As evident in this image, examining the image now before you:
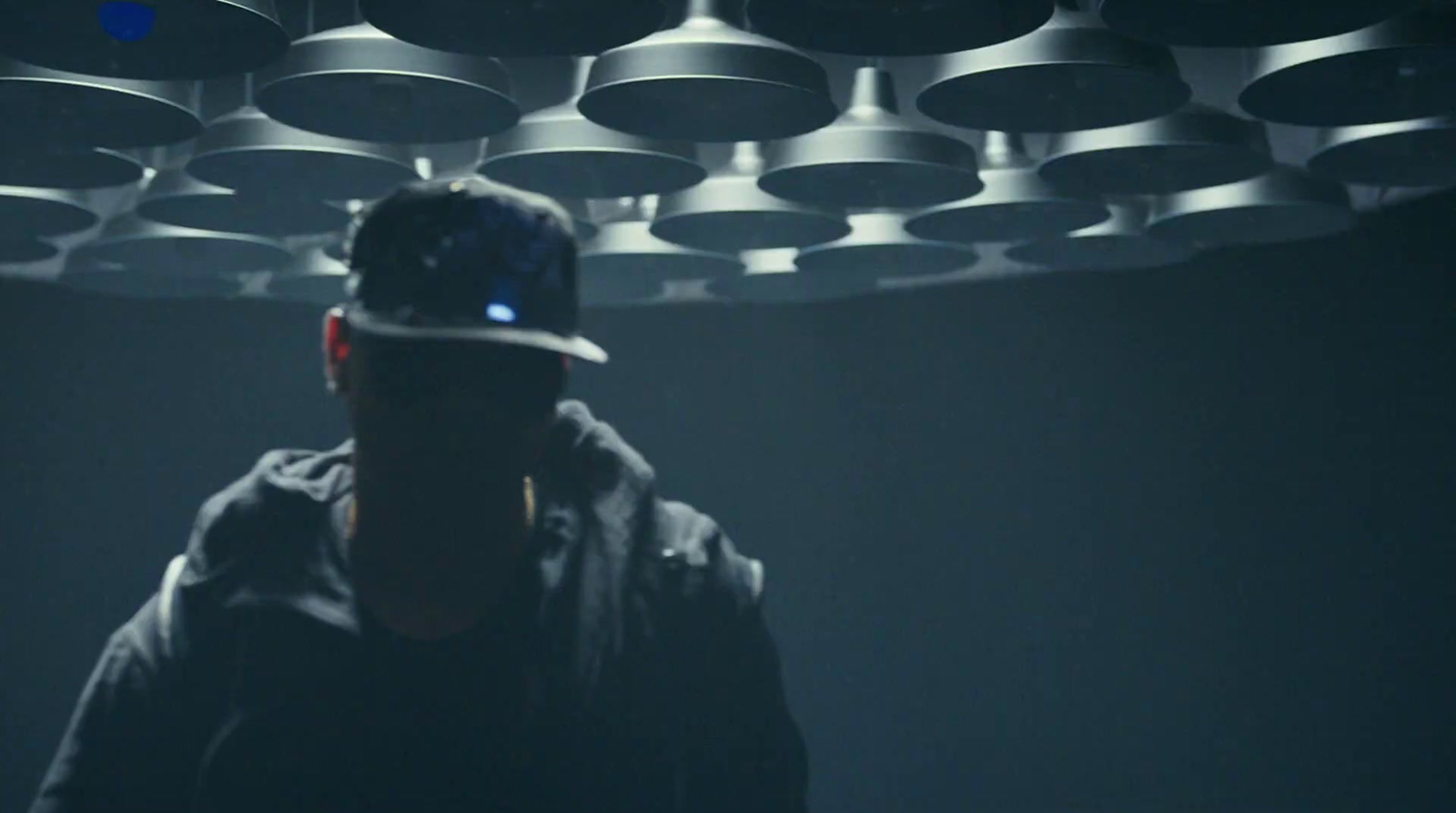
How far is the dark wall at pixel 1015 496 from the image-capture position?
8.09 metres

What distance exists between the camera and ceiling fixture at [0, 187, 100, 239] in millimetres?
6621

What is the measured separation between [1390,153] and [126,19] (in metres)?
4.75

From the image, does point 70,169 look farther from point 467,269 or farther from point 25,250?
point 467,269

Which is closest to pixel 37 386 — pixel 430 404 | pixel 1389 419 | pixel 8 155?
pixel 8 155

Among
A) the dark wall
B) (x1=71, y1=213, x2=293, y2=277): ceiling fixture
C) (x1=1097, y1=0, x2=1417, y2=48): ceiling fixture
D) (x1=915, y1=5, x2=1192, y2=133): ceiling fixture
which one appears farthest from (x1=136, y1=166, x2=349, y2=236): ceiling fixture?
(x1=1097, y1=0, x2=1417, y2=48): ceiling fixture

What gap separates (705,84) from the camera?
16.0 ft

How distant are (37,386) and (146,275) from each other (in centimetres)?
155

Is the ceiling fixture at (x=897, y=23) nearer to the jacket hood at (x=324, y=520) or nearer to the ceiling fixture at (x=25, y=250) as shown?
the jacket hood at (x=324, y=520)

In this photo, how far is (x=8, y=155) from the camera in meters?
5.76

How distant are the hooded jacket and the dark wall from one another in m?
7.40

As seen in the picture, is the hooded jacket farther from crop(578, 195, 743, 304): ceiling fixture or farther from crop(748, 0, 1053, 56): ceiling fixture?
crop(578, 195, 743, 304): ceiling fixture

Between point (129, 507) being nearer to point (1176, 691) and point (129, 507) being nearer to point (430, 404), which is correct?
point (1176, 691)

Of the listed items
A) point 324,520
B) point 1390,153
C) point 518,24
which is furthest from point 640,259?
point 324,520

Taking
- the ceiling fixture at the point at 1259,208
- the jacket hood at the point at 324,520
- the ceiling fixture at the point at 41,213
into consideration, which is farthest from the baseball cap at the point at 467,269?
the ceiling fixture at the point at 41,213
